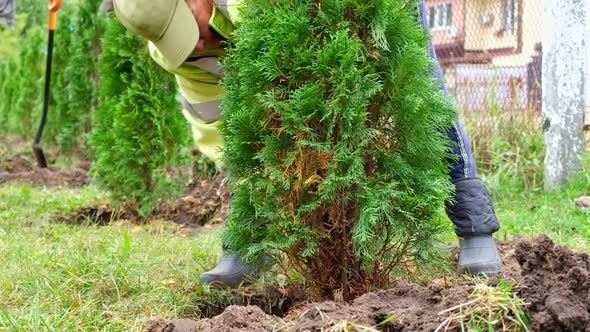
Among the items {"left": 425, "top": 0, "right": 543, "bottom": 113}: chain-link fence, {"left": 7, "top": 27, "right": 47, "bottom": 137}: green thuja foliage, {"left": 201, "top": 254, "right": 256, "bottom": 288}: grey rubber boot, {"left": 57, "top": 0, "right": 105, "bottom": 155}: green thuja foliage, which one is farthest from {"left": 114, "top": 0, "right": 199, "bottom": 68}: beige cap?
{"left": 7, "top": 27, "right": 47, "bottom": 137}: green thuja foliage

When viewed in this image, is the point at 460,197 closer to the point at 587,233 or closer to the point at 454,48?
the point at 587,233

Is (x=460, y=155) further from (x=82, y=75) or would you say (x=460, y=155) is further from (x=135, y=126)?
(x=82, y=75)

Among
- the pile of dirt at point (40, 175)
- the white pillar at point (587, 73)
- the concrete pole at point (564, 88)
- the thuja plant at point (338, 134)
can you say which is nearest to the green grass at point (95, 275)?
the thuja plant at point (338, 134)

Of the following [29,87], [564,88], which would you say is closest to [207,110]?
[564,88]

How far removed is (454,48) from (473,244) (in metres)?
7.78

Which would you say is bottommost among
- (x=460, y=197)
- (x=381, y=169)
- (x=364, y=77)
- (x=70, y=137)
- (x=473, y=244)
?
(x=70, y=137)

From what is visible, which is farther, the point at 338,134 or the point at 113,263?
the point at 113,263

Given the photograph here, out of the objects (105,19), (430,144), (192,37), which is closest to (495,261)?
(430,144)

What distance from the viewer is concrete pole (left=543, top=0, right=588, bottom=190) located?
6164mm

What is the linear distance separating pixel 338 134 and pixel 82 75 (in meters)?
7.79

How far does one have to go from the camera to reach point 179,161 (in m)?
6.23

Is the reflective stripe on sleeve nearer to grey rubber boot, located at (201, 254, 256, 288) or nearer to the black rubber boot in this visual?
grey rubber boot, located at (201, 254, 256, 288)

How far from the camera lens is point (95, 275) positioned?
3191mm

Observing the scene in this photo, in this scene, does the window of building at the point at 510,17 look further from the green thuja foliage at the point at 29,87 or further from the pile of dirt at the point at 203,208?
the green thuja foliage at the point at 29,87
